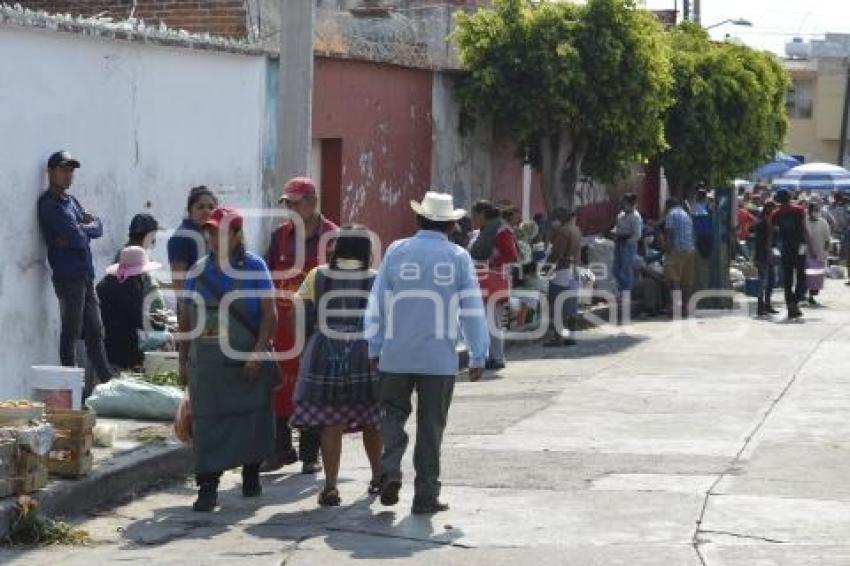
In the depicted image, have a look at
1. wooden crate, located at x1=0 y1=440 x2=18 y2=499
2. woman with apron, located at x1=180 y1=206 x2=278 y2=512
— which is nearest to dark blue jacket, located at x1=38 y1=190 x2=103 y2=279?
woman with apron, located at x1=180 y1=206 x2=278 y2=512

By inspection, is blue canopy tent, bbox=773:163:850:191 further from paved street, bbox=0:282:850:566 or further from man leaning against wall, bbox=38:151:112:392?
man leaning against wall, bbox=38:151:112:392

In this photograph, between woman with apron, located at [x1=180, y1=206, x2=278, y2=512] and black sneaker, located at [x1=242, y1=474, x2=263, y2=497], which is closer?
woman with apron, located at [x1=180, y1=206, x2=278, y2=512]

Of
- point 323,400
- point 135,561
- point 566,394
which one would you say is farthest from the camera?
point 566,394

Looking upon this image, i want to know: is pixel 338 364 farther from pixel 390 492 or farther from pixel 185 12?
pixel 185 12

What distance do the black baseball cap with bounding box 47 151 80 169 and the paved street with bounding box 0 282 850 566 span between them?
9.73 ft

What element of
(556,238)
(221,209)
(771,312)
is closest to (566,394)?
(556,238)

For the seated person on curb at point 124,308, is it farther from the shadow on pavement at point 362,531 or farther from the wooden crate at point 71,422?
the shadow on pavement at point 362,531

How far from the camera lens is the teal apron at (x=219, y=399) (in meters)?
9.82

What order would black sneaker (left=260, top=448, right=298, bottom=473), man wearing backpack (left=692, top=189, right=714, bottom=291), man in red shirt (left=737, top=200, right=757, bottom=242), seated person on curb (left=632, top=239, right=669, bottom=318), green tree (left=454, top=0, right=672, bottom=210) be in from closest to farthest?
black sneaker (left=260, top=448, right=298, bottom=473), green tree (left=454, top=0, right=672, bottom=210), seated person on curb (left=632, top=239, right=669, bottom=318), man wearing backpack (left=692, top=189, right=714, bottom=291), man in red shirt (left=737, top=200, right=757, bottom=242)

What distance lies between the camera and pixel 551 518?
9.41 m

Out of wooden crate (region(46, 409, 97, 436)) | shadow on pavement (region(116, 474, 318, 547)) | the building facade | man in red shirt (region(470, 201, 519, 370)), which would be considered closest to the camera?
shadow on pavement (region(116, 474, 318, 547))

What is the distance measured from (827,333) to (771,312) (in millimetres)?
3274

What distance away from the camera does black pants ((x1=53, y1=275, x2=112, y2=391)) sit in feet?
41.5

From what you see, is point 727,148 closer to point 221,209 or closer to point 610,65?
point 610,65
